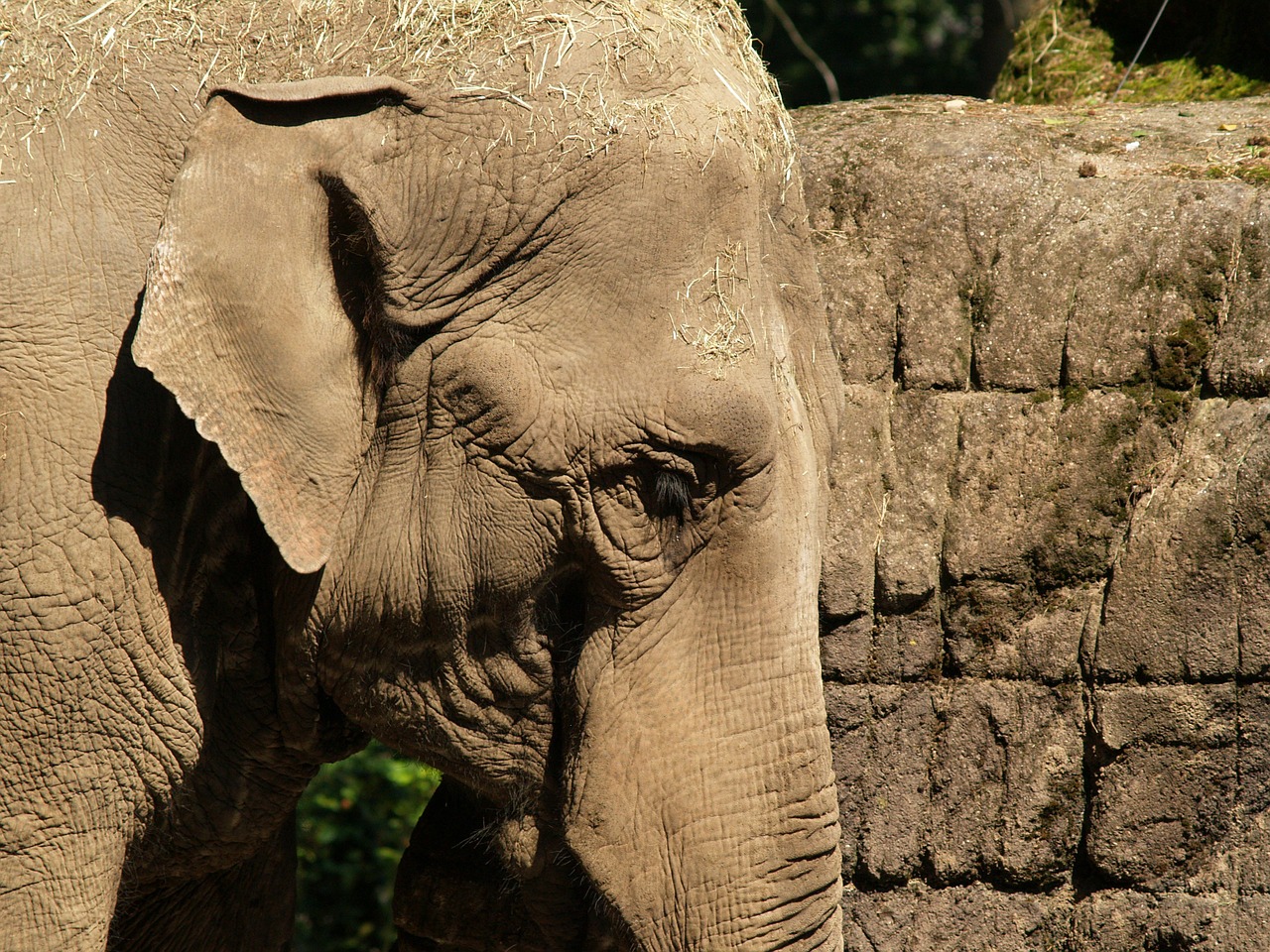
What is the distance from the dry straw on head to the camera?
6.66 feet

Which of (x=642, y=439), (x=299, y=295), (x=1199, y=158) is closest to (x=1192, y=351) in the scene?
(x=1199, y=158)

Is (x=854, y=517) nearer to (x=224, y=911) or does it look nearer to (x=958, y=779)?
(x=958, y=779)

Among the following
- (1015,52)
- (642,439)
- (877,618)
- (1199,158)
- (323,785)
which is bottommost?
(323,785)

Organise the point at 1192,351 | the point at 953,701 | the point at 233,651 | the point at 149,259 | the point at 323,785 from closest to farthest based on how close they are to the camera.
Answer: the point at 149,259 → the point at 233,651 → the point at 1192,351 → the point at 953,701 → the point at 323,785

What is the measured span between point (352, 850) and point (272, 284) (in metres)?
3.52

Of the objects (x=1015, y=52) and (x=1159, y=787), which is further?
(x=1015, y=52)

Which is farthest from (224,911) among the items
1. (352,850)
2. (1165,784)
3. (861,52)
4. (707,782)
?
(861,52)

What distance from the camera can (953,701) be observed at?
3.17 metres

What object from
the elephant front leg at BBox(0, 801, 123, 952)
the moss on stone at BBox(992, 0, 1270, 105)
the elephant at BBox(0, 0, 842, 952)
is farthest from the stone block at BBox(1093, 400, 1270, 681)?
the elephant front leg at BBox(0, 801, 123, 952)

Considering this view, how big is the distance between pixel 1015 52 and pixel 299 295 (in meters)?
2.97

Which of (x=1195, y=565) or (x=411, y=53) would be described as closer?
(x=411, y=53)

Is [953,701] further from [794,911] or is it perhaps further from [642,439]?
[642,439]

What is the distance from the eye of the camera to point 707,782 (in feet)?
6.53

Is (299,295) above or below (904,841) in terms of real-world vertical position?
above
